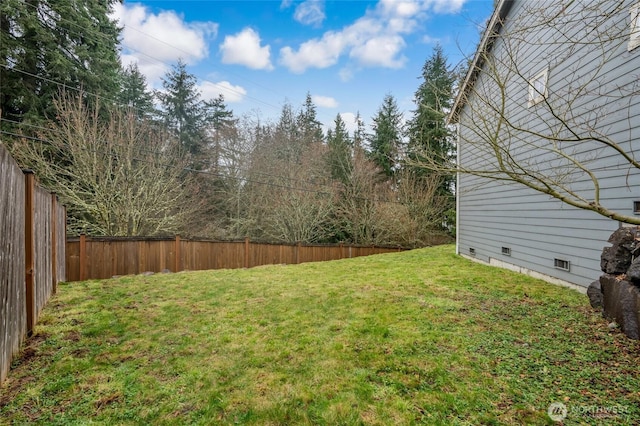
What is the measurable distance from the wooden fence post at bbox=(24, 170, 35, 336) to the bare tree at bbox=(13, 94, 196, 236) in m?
6.19

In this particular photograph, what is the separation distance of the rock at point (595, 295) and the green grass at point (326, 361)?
5.0 inches

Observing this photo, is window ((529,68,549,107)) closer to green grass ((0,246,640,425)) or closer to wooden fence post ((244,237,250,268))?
green grass ((0,246,640,425))

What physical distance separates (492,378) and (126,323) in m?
3.86

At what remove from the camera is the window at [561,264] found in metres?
4.75

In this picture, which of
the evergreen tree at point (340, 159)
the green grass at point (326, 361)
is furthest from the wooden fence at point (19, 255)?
the evergreen tree at point (340, 159)

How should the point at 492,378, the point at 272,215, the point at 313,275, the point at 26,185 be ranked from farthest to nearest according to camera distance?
1. the point at 272,215
2. the point at 313,275
3. the point at 26,185
4. the point at 492,378

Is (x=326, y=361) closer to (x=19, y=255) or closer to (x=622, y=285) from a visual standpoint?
(x=19, y=255)

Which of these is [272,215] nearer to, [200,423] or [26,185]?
[26,185]

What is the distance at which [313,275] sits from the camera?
6.59 meters

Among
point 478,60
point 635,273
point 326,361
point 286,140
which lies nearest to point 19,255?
point 326,361

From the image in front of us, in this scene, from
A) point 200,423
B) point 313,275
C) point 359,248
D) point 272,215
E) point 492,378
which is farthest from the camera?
point 272,215

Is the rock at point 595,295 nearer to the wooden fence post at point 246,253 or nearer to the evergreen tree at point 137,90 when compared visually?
the wooden fence post at point 246,253

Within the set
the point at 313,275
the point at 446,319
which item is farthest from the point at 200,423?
the point at 313,275

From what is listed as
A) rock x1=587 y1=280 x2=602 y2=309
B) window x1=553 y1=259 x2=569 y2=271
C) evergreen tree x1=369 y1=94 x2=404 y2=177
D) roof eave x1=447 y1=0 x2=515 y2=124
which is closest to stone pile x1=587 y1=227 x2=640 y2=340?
rock x1=587 y1=280 x2=602 y2=309
